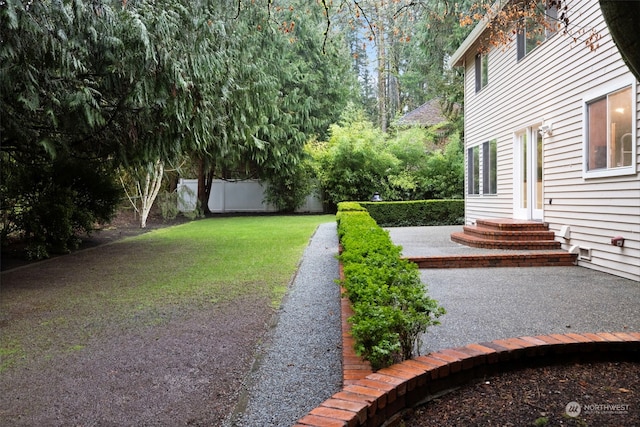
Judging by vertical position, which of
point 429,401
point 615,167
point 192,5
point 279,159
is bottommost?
point 429,401

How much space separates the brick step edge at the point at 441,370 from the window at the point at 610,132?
→ 4.07 metres

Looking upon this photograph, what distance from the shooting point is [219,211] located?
22.2 meters

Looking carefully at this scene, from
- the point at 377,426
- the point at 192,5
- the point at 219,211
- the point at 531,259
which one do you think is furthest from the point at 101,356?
the point at 219,211

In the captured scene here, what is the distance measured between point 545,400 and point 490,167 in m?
9.32

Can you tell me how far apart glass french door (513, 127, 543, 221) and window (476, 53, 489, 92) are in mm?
2448

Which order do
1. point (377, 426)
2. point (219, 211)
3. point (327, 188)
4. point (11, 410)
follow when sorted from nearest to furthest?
1. point (377, 426)
2. point (11, 410)
3. point (327, 188)
4. point (219, 211)

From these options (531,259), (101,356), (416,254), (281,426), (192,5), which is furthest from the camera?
(416,254)

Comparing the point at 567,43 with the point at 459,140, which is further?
the point at 459,140

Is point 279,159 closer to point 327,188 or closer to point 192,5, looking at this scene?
point 327,188

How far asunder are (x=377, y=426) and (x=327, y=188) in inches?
703

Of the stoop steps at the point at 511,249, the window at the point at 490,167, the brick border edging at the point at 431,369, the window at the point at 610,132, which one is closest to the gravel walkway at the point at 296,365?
the brick border edging at the point at 431,369

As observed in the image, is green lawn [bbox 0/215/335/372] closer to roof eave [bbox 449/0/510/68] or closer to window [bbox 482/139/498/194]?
window [bbox 482/139/498/194]

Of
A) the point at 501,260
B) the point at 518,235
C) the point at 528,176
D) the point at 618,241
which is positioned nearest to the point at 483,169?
the point at 528,176

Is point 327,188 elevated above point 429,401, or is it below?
above
